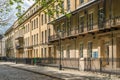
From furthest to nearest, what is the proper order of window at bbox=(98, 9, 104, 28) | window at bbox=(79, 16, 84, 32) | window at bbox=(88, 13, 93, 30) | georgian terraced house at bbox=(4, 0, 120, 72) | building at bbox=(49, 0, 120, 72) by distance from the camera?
window at bbox=(79, 16, 84, 32) < window at bbox=(88, 13, 93, 30) < window at bbox=(98, 9, 104, 28) < georgian terraced house at bbox=(4, 0, 120, 72) < building at bbox=(49, 0, 120, 72)

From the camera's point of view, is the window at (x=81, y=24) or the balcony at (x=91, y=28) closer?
the balcony at (x=91, y=28)

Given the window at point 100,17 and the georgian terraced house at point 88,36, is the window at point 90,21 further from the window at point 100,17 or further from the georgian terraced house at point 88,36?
the window at point 100,17

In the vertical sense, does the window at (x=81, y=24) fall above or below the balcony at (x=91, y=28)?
above

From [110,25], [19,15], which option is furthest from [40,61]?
[19,15]

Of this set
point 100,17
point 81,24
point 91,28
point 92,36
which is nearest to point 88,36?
point 92,36

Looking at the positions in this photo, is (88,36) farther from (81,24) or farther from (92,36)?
(81,24)

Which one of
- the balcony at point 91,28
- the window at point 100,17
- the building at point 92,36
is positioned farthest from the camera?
the window at point 100,17

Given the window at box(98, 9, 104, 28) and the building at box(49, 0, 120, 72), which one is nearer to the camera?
the building at box(49, 0, 120, 72)

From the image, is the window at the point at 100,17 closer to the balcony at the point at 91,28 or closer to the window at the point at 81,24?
the balcony at the point at 91,28

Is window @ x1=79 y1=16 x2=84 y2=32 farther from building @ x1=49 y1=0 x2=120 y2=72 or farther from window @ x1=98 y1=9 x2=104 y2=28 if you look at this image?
window @ x1=98 y1=9 x2=104 y2=28

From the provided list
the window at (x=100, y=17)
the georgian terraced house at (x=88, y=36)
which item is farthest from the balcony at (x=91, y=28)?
the window at (x=100, y=17)

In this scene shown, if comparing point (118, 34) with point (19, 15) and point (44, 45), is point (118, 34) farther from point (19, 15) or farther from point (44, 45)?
point (44, 45)

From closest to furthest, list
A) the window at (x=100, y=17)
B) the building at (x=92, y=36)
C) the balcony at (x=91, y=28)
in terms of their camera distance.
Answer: the building at (x=92, y=36)
the balcony at (x=91, y=28)
the window at (x=100, y=17)

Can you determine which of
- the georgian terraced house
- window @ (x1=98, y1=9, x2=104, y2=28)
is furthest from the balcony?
window @ (x1=98, y1=9, x2=104, y2=28)
